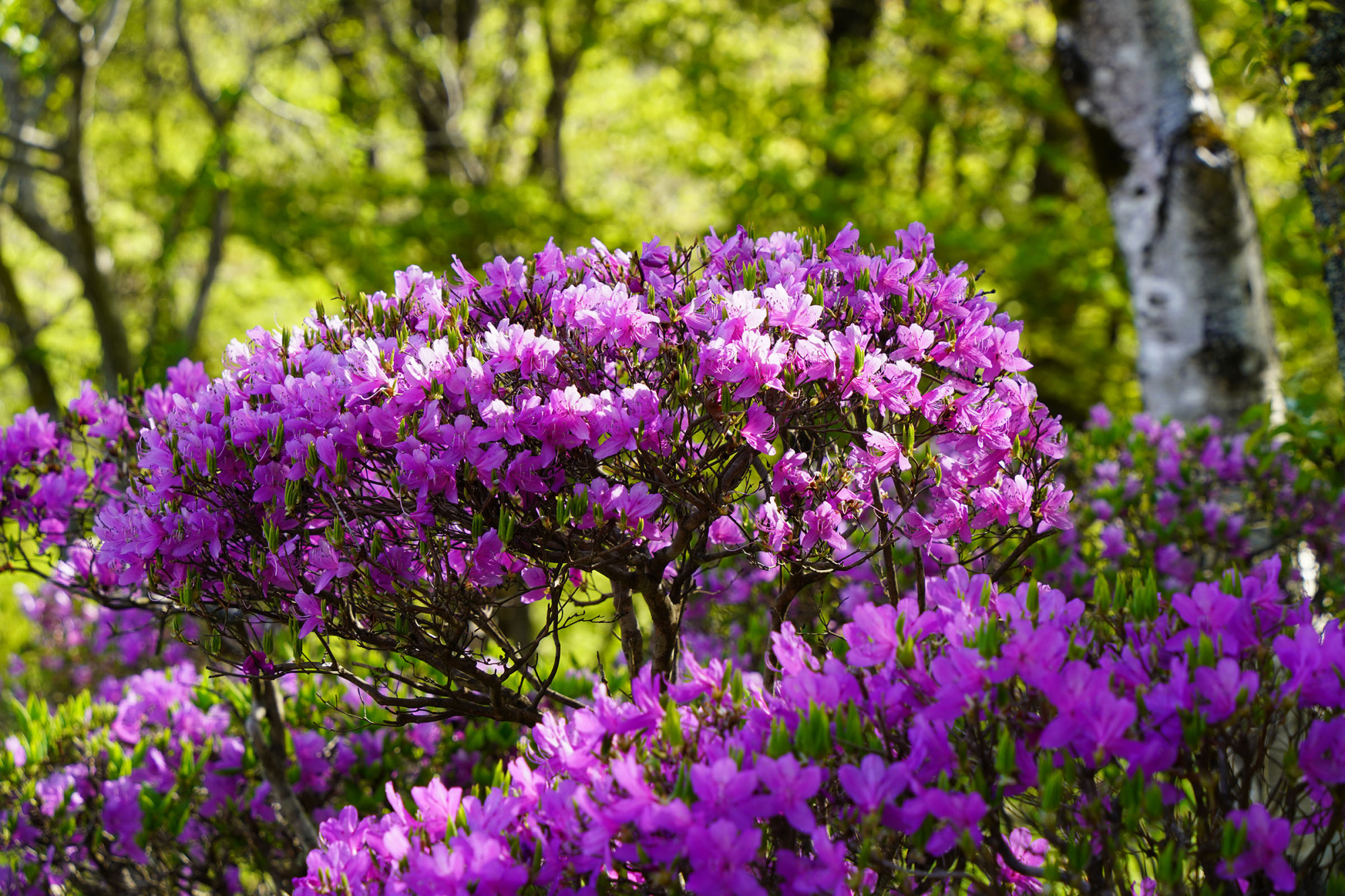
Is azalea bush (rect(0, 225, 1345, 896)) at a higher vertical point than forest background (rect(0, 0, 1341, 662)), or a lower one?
lower

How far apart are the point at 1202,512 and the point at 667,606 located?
2.64 m

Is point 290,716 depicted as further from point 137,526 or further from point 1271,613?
point 1271,613

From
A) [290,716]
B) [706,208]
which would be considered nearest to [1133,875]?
[290,716]

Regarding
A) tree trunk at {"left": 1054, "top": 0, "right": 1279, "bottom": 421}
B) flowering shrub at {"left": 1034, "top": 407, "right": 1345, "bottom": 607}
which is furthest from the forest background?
flowering shrub at {"left": 1034, "top": 407, "right": 1345, "bottom": 607}

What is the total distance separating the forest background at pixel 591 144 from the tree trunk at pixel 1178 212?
1.33 ft

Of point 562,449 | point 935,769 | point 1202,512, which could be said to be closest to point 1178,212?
point 1202,512

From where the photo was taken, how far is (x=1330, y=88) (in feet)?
11.2

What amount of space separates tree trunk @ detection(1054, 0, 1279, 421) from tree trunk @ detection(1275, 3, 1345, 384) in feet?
2.83

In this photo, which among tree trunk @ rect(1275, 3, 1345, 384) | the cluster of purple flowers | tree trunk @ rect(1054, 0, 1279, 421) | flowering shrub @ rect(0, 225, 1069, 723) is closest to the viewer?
the cluster of purple flowers

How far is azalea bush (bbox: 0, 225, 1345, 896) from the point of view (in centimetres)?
143

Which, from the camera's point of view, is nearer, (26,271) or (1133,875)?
(1133,875)

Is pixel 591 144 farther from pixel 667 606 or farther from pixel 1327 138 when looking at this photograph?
pixel 667 606

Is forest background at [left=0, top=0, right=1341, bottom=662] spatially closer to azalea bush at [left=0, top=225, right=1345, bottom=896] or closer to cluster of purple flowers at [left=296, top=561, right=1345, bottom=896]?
azalea bush at [left=0, top=225, right=1345, bottom=896]

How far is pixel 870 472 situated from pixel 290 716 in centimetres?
242
